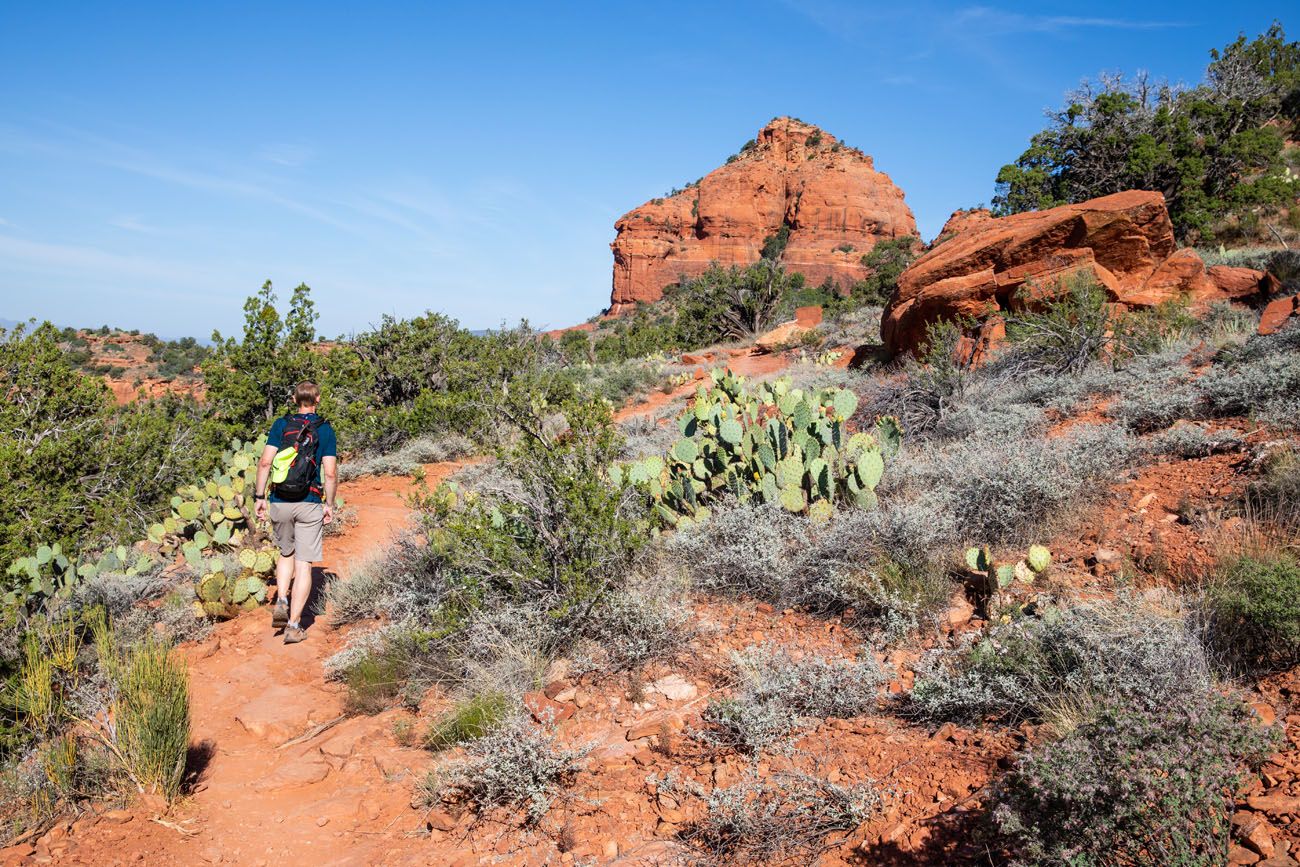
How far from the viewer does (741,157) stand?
275 ft

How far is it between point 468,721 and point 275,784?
0.97 m

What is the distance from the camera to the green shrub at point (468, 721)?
360cm

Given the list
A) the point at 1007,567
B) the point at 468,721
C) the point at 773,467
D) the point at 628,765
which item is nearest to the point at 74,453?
the point at 468,721

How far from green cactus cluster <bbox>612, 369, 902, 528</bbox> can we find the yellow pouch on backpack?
2378mm

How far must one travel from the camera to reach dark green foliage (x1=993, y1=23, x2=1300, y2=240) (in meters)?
16.2

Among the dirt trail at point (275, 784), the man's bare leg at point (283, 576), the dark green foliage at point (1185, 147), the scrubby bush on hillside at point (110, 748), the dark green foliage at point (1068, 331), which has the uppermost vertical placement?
the dark green foliage at point (1185, 147)

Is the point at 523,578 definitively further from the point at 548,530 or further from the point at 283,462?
the point at 283,462

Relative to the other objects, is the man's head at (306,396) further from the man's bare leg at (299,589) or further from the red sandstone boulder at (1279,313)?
the red sandstone boulder at (1279,313)

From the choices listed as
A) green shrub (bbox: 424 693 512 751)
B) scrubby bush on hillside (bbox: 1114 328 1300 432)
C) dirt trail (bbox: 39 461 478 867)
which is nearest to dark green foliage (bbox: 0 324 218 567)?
dirt trail (bbox: 39 461 478 867)

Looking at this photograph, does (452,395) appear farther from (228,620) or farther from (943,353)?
(943,353)

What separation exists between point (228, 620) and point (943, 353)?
7936 mm

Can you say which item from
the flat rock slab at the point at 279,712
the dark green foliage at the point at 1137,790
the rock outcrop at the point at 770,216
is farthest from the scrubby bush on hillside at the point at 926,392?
the rock outcrop at the point at 770,216

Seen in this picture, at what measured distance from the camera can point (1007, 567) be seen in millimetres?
3914

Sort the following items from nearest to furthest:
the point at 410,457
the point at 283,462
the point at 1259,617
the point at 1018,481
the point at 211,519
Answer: the point at 1259,617 < the point at 1018,481 < the point at 283,462 < the point at 211,519 < the point at 410,457
